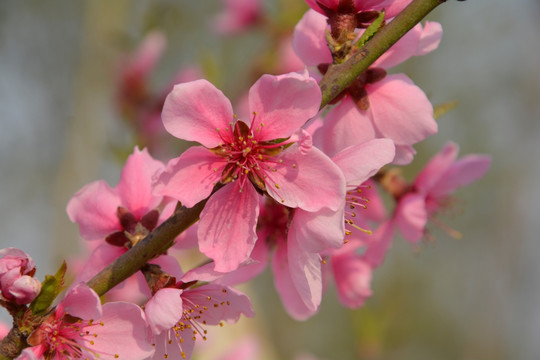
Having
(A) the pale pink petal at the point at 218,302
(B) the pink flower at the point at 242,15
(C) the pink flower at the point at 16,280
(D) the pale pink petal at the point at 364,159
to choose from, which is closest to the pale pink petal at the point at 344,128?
(D) the pale pink petal at the point at 364,159

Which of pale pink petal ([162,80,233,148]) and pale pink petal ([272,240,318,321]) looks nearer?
pale pink petal ([162,80,233,148])

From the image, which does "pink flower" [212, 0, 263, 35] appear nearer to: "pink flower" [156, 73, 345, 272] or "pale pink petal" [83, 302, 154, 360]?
"pink flower" [156, 73, 345, 272]

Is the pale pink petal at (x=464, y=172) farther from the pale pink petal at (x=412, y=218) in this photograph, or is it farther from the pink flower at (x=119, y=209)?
the pink flower at (x=119, y=209)

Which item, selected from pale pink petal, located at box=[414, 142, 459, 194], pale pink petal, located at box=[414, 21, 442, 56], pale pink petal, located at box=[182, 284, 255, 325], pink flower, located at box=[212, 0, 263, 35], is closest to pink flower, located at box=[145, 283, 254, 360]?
pale pink petal, located at box=[182, 284, 255, 325]

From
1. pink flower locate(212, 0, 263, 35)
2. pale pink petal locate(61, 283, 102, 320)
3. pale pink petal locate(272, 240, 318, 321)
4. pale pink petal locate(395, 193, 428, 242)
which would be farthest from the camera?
pink flower locate(212, 0, 263, 35)

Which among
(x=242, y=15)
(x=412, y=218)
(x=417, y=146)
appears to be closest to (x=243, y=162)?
(x=412, y=218)

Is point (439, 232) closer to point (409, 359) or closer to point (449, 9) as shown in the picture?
point (409, 359)

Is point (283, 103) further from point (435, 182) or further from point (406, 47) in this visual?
point (435, 182)
